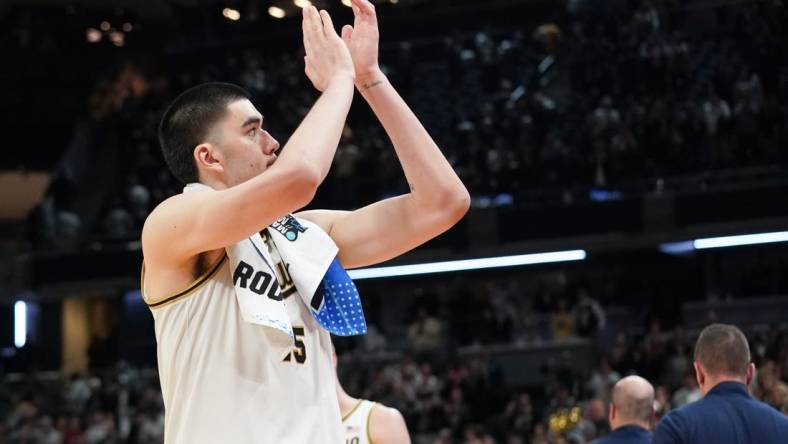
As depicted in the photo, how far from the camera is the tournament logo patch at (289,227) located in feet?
10.6

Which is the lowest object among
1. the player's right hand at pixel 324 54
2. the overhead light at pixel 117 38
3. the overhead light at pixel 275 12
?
the player's right hand at pixel 324 54

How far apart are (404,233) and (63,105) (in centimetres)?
2692

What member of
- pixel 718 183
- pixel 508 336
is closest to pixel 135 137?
pixel 508 336

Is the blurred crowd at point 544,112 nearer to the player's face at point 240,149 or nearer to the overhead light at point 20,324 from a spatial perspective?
the overhead light at point 20,324

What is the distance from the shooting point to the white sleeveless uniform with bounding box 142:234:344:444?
2926mm

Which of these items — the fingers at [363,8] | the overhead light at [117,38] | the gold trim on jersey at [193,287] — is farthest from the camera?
the overhead light at [117,38]

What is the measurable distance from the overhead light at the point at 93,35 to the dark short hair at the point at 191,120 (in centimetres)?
2766

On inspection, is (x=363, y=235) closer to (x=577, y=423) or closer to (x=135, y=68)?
(x=577, y=423)

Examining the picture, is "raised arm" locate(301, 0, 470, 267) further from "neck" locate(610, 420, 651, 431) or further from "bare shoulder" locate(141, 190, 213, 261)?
"neck" locate(610, 420, 651, 431)

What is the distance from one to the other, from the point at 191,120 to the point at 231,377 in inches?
26.1

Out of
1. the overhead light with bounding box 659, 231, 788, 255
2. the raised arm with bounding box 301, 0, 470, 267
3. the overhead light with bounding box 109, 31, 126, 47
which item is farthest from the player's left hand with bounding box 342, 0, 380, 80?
the overhead light with bounding box 109, 31, 126, 47

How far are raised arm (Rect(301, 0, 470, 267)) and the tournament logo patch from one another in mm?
164

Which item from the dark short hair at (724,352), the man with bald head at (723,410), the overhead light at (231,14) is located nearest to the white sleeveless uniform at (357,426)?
the man with bald head at (723,410)

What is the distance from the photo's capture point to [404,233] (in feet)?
11.0
